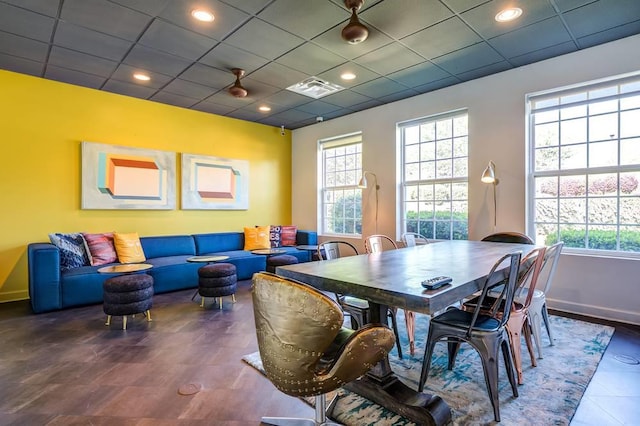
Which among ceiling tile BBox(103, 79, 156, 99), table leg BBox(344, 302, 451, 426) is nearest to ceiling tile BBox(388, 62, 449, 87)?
table leg BBox(344, 302, 451, 426)

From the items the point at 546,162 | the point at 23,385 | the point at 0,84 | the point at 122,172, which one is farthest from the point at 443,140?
the point at 0,84

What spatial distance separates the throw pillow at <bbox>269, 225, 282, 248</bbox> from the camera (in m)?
6.22

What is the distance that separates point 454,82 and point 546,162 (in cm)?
155

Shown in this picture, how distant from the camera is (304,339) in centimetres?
138

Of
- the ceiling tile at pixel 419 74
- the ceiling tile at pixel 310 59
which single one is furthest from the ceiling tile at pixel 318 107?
the ceiling tile at pixel 419 74

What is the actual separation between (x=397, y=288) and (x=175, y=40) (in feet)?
10.6

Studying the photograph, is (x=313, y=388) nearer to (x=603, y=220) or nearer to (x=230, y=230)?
(x=603, y=220)

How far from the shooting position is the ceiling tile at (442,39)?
3137 millimetres

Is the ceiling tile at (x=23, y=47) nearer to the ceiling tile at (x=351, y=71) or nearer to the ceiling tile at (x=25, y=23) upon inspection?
the ceiling tile at (x=25, y=23)

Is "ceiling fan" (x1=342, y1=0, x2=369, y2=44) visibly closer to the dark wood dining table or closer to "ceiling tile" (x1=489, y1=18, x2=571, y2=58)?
"ceiling tile" (x1=489, y1=18, x2=571, y2=58)

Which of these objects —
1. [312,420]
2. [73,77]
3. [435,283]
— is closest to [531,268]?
[435,283]

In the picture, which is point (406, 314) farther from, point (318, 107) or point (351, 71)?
point (318, 107)

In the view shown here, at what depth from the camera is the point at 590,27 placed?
314cm

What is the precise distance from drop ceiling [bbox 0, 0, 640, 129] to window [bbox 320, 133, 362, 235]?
5.11 feet
